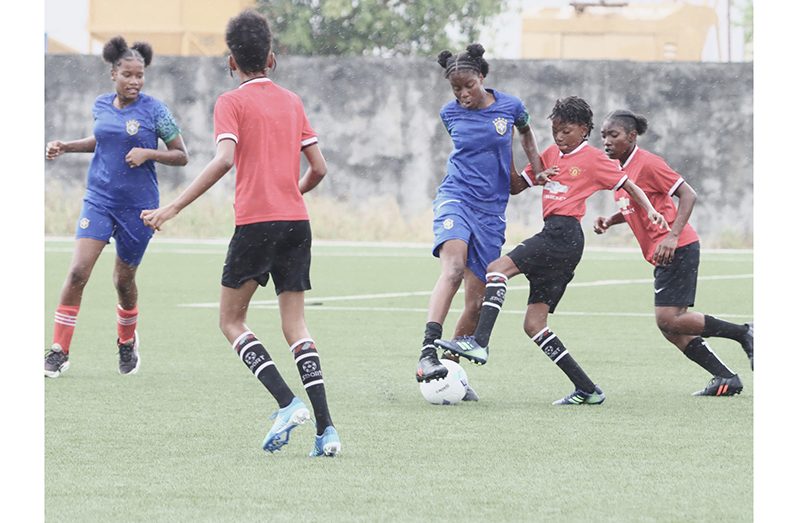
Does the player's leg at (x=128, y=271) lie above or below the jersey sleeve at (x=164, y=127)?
below

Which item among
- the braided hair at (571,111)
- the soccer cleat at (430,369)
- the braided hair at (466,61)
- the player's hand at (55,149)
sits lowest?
the soccer cleat at (430,369)

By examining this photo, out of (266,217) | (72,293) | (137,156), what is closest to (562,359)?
(266,217)

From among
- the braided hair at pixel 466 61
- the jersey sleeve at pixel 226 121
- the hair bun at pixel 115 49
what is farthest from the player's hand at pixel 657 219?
the hair bun at pixel 115 49

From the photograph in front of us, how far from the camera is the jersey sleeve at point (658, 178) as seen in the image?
8.98 m

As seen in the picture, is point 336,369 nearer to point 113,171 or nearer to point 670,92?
point 113,171

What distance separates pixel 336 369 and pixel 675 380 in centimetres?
221

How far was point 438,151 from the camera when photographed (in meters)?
29.2

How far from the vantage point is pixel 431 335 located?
8.63 metres

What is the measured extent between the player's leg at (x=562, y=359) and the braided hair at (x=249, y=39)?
2.70 meters

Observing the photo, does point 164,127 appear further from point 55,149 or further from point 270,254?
Result: point 270,254

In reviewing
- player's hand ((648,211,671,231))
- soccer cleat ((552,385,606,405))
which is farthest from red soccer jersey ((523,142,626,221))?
soccer cleat ((552,385,606,405))

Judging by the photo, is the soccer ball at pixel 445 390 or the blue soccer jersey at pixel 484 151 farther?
the blue soccer jersey at pixel 484 151

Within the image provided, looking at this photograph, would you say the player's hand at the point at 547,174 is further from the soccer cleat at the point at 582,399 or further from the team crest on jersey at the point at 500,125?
the soccer cleat at the point at 582,399

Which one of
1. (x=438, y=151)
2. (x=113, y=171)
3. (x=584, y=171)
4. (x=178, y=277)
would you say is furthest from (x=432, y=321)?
(x=438, y=151)
